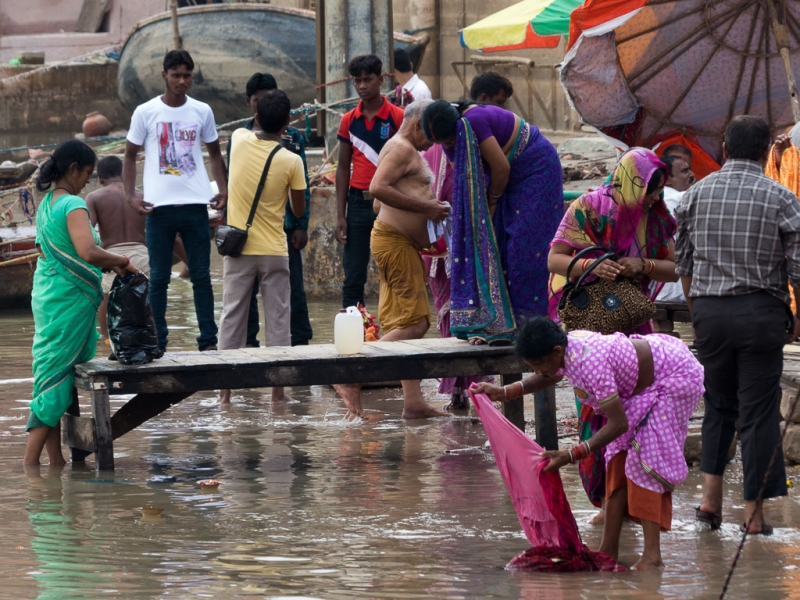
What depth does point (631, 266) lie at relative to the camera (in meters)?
5.65

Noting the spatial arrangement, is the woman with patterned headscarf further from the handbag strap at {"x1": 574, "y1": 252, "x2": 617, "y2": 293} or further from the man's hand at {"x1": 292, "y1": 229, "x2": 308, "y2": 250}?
the man's hand at {"x1": 292, "y1": 229, "x2": 308, "y2": 250}

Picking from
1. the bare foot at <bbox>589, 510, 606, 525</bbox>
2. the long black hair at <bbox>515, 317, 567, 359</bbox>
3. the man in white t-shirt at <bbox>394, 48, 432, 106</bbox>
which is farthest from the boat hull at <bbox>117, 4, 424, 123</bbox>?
the long black hair at <bbox>515, 317, 567, 359</bbox>

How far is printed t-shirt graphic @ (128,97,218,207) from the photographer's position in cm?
902

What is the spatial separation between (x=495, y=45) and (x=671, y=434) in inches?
483

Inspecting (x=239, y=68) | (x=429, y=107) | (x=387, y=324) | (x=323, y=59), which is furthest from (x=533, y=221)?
(x=239, y=68)

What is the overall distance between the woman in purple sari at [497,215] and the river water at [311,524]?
769mm

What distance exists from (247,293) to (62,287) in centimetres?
188

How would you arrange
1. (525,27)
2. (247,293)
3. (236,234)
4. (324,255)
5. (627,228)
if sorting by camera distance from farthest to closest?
(525,27), (324,255), (247,293), (236,234), (627,228)

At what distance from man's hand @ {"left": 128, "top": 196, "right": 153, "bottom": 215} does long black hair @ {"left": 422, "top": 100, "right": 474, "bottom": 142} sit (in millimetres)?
2756

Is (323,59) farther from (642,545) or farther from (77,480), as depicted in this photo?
(642,545)

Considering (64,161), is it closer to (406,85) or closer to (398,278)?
(398,278)

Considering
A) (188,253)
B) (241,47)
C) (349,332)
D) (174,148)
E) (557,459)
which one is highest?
(241,47)

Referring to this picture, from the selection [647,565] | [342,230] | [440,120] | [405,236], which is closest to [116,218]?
[342,230]

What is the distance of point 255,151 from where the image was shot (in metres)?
8.24
